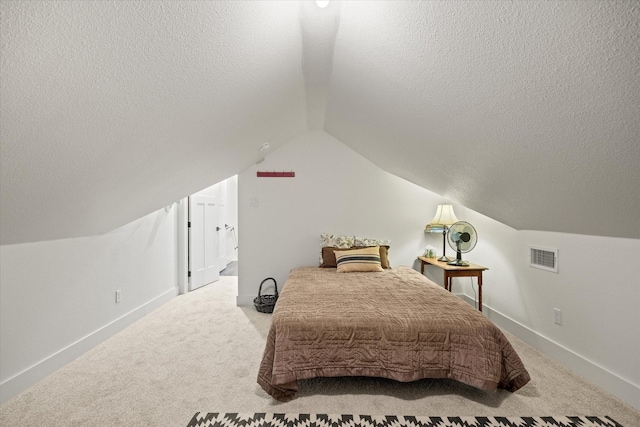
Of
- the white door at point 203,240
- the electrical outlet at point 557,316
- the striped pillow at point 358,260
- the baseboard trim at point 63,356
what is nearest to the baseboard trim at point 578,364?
the electrical outlet at point 557,316

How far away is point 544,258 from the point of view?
2.65m

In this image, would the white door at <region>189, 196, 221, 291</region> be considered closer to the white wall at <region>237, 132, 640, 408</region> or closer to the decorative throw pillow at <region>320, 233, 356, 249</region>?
the white wall at <region>237, 132, 640, 408</region>

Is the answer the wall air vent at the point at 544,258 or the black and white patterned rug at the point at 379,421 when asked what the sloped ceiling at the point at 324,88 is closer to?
the wall air vent at the point at 544,258

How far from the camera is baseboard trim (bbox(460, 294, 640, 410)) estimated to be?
1.93 metres

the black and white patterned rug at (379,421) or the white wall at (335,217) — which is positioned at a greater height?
the white wall at (335,217)

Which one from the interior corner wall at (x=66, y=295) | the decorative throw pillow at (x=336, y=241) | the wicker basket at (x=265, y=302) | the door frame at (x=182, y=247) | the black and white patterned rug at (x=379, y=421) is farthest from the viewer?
the door frame at (x=182, y=247)

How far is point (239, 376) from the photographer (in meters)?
2.25

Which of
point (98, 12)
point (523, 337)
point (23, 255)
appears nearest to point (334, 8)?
point (98, 12)

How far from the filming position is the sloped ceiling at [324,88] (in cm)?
102

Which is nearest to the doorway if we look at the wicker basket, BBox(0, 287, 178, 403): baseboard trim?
BBox(0, 287, 178, 403): baseboard trim

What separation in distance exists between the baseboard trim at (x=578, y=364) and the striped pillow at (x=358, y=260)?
1325 mm

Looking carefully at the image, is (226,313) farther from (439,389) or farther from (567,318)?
(567,318)

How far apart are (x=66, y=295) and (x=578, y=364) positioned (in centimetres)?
379

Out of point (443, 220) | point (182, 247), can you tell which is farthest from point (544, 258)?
point (182, 247)
